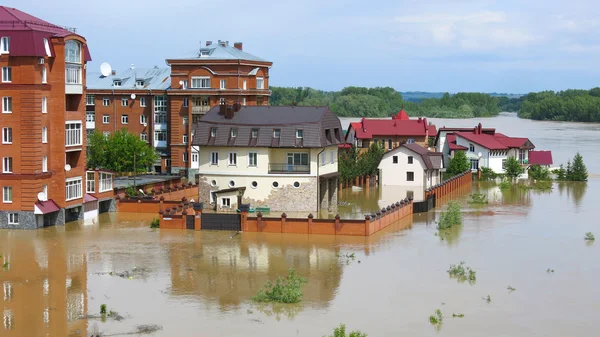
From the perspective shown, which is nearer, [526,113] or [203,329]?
[203,329]

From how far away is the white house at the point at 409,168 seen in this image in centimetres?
5175

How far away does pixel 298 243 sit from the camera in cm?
3275

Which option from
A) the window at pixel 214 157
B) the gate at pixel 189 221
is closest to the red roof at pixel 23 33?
the gate at pixel 189 221

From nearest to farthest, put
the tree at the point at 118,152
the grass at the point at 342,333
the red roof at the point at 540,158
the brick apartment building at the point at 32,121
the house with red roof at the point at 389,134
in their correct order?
the grass at the point at 342,333 → the brick apartment building at the point at 32,121 → the tree at the point at 118,152 → the red roof at the point at 540,158 → the house with red roof at the point at 389,134

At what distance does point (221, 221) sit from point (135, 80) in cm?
2507

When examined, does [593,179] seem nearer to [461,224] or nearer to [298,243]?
[461,224]

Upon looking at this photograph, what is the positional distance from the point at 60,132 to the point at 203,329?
16425 millimetres

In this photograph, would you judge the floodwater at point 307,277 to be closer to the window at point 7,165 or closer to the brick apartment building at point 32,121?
the brick apartment building at point 32,121

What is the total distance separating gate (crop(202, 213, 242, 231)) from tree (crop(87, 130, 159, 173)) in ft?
55.6

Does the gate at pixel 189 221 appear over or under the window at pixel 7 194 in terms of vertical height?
under

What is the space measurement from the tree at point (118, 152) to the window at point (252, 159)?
1346 centimetres

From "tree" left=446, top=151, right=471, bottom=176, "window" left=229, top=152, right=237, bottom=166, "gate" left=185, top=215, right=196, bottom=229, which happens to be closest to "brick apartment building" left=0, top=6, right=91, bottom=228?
"gate" left=185, top=215, right=196, bottom=229

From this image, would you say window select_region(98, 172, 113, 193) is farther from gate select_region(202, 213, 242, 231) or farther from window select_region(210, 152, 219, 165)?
gate select_region(202, 213, 242, 231)

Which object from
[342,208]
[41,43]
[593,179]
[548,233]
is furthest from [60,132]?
[593,179]
